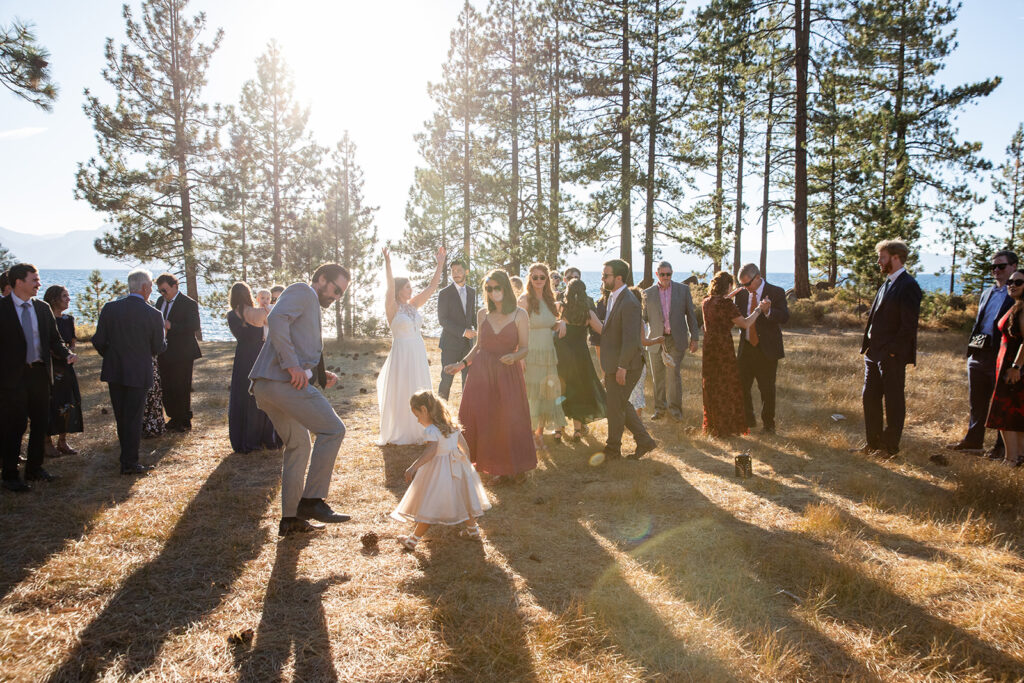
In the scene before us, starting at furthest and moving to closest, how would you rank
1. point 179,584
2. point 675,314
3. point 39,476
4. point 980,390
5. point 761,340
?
point 675,314 → point 761,340 → point 980,390 → point 39,476 → point 179,584

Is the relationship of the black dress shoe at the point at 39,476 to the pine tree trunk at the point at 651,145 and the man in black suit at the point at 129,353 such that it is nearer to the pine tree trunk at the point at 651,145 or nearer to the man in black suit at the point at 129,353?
the man in black suit at the point at 129,353

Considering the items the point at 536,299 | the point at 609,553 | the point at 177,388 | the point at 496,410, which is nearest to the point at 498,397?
the point at 496,410

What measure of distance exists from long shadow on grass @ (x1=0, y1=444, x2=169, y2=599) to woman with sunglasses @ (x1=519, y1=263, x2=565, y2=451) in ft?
15.5

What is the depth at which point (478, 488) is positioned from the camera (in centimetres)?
508

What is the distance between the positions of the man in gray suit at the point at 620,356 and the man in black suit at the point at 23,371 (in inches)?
237

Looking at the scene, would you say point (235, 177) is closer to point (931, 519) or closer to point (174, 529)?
point (174, 529)

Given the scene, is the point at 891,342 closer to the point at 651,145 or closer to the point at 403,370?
the point at 403,370

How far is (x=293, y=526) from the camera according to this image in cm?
505

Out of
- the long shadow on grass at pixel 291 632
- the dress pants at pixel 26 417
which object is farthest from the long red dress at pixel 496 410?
the dress pants at pixel 26 417

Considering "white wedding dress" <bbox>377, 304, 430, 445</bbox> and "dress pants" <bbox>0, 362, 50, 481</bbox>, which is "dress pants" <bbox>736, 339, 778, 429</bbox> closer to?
"white wedding dress" <bbox>377, 304, 430, 445</bbox>

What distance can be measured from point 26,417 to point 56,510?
1273mm

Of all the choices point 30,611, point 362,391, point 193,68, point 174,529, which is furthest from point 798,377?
point 193,68

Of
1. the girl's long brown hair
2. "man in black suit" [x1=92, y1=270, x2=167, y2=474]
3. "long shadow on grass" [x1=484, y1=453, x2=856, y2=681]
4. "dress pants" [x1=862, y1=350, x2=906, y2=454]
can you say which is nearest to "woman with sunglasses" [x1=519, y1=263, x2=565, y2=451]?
the girl's long brown hair

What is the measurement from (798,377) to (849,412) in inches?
113
